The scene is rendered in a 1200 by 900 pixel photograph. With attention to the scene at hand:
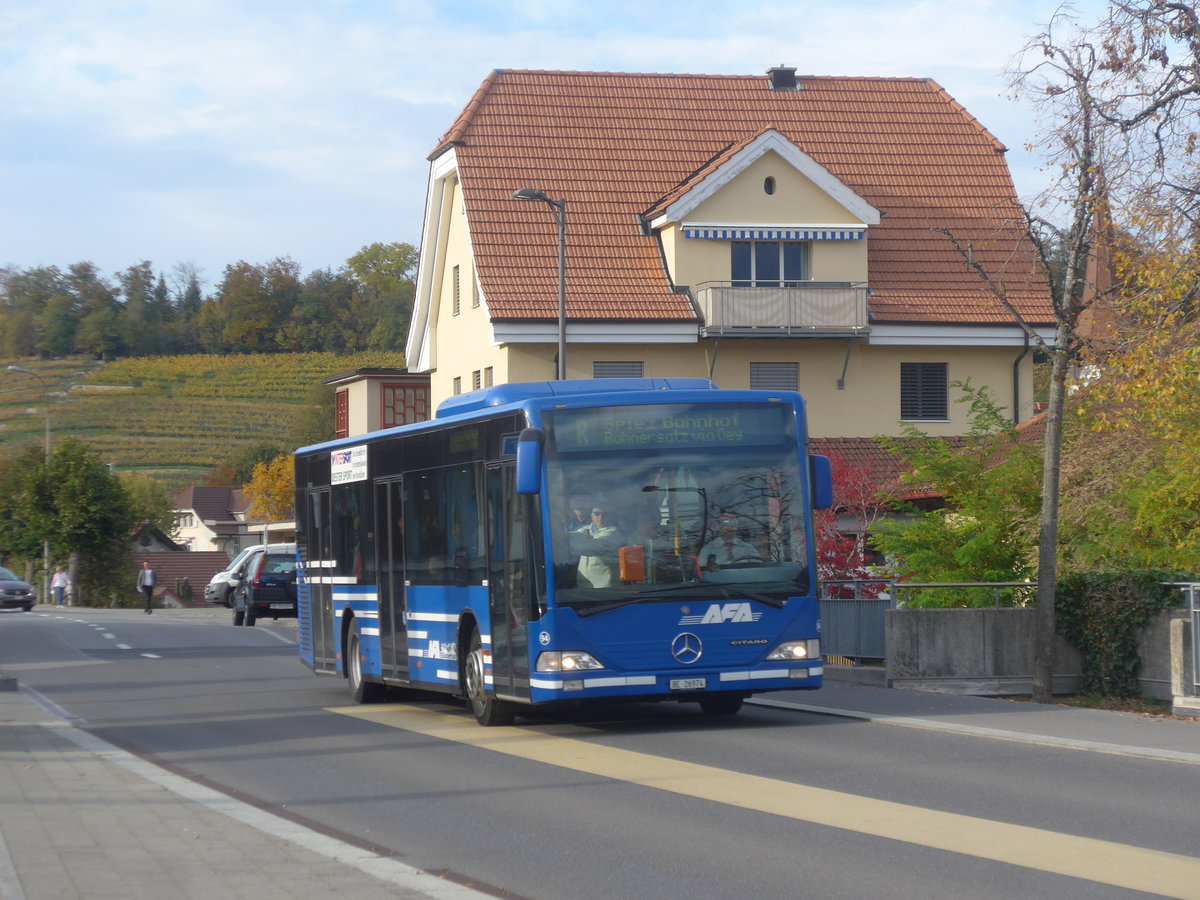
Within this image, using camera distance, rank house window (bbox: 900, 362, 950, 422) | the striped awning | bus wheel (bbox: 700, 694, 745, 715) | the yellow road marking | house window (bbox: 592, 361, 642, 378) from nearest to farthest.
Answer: the yellow road marking < bus wheel (bbox: 700, 694, 745, 715) < house window (bbox: 592, 361, 642, 378) < the striped awning < house window (bbox: 900, 362, 950, 422)

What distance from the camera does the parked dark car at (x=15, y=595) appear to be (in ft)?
196

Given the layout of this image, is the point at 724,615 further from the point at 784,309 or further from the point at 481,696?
the point at 784,309

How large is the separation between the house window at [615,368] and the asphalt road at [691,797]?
21058mm

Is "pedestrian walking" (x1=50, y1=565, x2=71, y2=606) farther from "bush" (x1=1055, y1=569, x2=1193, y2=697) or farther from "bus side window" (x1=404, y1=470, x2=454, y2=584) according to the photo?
"bush" (x1=1055, y1=569, x2=1193, y2=697)

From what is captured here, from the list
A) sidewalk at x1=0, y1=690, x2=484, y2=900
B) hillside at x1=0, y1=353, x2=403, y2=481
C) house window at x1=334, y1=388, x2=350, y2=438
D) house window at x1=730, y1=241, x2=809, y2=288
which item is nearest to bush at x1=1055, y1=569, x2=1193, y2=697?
sidewalk at x1=0, y1=690, x2=484, y2=900

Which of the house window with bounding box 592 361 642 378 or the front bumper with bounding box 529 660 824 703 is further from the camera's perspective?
the house window with bounding box 592 361 642 378

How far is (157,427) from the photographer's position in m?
124

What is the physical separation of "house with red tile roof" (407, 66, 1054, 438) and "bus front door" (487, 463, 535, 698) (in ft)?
73.7

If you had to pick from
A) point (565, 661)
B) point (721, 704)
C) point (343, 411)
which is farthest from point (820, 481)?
point (343, 411)

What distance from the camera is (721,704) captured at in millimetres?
16766

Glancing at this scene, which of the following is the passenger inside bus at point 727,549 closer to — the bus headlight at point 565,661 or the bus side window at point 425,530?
the bus headlight at point 565,661

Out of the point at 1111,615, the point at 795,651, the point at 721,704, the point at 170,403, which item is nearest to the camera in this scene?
the point at 795,651

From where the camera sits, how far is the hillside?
393ft

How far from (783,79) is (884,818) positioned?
39242mm
